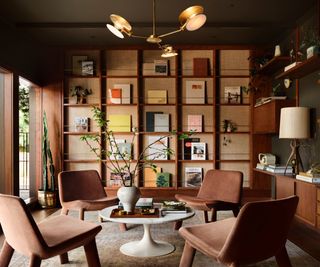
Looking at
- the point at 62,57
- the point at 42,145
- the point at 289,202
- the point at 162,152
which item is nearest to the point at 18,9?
the point at 62,57

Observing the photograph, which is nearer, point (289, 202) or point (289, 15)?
point (289, 202)

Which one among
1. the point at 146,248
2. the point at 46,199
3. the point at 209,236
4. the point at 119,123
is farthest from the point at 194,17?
the point at 46,199

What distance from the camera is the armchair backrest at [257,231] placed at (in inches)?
78.2

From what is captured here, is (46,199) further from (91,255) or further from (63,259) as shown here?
(91,255)

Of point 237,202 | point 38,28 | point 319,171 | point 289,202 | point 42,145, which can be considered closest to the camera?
point 289,202

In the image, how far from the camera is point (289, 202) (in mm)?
2107

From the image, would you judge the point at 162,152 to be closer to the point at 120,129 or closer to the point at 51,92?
the point at 120,129

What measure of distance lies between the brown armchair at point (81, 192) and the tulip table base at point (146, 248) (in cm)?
65

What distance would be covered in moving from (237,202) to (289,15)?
243 cm

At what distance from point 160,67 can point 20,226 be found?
3826mm

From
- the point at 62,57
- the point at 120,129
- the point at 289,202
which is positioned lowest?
the point at 289,202

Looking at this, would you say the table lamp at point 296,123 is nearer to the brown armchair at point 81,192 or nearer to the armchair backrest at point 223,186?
the armchair backrest at point 223,186

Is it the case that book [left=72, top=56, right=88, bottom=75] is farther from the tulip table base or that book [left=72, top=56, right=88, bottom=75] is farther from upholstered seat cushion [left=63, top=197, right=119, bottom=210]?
the tulip table base

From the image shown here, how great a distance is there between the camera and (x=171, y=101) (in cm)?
548
